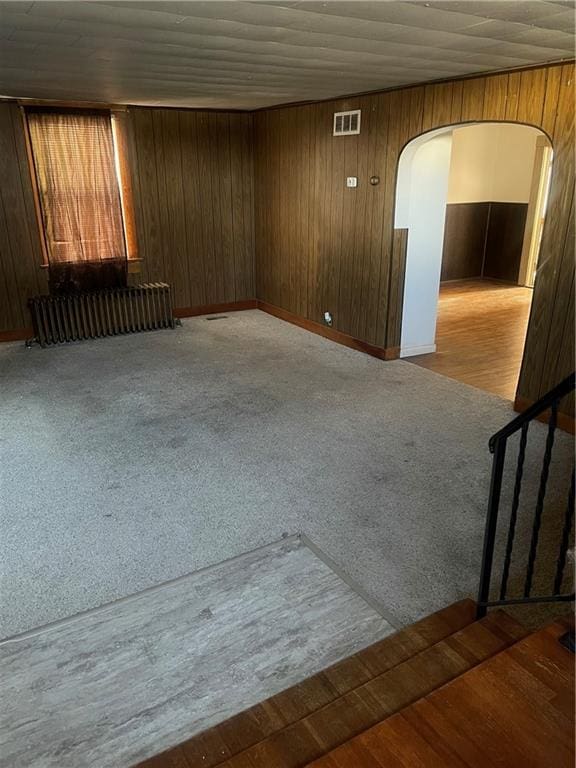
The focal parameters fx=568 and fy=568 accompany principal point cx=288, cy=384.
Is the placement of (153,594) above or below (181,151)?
below

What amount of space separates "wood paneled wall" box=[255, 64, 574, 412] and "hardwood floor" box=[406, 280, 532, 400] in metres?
0.61

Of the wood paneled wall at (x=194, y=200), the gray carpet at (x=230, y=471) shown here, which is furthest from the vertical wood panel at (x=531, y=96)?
the wood paneled wall at (x=194, y=200)

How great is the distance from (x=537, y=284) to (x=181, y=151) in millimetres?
4446

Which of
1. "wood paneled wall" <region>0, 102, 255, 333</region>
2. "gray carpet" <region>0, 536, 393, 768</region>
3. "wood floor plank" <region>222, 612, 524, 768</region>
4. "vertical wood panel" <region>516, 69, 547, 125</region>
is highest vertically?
"vertical wood panel" <region>516, 69, 547, 125</region>

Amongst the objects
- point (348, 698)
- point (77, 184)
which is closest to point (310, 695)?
point (348, 698)

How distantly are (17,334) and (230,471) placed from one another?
394 centimetres

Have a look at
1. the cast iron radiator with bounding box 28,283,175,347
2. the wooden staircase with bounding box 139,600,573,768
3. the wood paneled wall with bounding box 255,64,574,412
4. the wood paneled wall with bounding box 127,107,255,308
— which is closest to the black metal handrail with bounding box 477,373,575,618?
the wooden staircase with bounding box 139,600,573,768

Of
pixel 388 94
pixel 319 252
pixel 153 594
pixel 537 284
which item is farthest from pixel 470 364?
pixel 153 594

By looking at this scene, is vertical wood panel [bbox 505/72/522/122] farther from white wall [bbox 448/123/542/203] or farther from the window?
white wall [bbox 448/123/542/203]

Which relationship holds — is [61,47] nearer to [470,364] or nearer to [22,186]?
[22,186]

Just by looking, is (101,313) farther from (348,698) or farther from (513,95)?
(348,698)

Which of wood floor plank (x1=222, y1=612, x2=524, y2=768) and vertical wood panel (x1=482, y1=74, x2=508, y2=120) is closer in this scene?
wood floor plank (x1=222, y1=612, x2=524, y2=768)

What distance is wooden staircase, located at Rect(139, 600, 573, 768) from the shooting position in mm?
1543

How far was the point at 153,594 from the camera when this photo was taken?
2.47 meters
